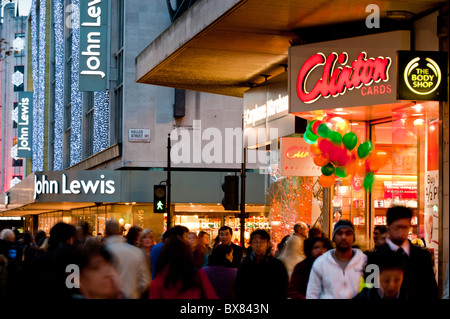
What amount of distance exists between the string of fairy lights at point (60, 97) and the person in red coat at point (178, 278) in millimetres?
36282

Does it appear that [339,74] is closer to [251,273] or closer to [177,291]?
[251,273]

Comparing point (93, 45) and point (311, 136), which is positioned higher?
point (93, 45)

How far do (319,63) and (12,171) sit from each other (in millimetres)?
103689

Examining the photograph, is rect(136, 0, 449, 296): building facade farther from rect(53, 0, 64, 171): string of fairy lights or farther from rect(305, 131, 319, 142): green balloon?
rect(53, 0, 64, 171): string of fairy lights

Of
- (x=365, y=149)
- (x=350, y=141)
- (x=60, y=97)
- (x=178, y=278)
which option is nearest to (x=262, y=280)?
(x=178, y=278)

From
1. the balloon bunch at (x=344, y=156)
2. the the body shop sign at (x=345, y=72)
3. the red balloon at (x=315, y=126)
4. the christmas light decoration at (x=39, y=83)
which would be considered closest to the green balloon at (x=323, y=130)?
the balloon bunch at (x=344, y=156)

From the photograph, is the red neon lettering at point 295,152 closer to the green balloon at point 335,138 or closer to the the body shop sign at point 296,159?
the the body shop sign at point 296,159

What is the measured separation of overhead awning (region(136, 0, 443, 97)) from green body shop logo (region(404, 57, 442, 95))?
35.1 inches

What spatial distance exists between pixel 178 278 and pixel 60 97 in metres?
56.3

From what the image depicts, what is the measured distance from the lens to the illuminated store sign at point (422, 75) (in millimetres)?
12062

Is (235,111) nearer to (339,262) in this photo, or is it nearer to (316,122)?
(316,122)

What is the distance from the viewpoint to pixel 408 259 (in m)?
7.73

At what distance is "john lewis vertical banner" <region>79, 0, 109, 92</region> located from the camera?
130 feet

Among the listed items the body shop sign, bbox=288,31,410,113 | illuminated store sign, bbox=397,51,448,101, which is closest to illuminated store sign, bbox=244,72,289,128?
the body shop sign, bbox=288,31,410,113
